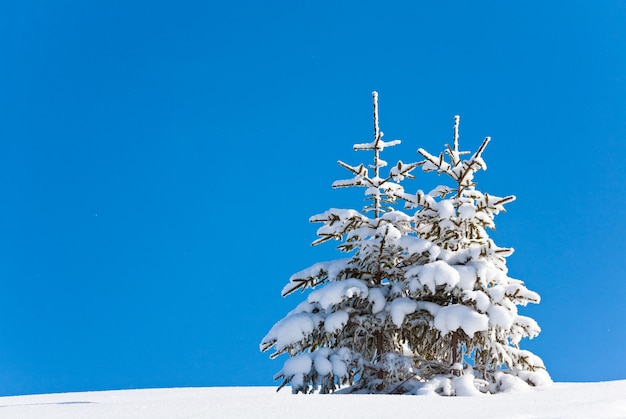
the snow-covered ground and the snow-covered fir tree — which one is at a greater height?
the snow-covered fir tree

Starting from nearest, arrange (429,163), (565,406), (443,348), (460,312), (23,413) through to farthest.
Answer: (565,406) → (23,413) → (460,312) → (443,348) → (429,163)

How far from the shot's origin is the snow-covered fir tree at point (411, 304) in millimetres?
10312

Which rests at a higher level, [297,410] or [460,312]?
[460,312]

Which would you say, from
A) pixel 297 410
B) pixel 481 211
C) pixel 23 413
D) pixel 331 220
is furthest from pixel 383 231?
pixel 23 413

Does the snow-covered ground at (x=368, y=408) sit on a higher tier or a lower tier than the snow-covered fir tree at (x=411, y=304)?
lower

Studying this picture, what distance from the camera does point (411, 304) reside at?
1048 cm

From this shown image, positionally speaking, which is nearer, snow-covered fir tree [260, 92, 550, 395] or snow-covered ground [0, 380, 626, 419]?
snow-covered ground [0, 380, 626, 419]

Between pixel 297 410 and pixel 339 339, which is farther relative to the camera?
pixel 339 339

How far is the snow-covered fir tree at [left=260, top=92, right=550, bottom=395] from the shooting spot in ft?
33.8

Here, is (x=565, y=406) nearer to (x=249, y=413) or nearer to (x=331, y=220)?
(x=249, y=413)

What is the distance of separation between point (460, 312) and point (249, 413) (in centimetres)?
564

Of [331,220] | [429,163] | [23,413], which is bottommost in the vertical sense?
[23,413]

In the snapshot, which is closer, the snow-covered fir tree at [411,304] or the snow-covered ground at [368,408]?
the snow-covered ground at [368,408]

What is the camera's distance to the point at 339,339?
11.4m
